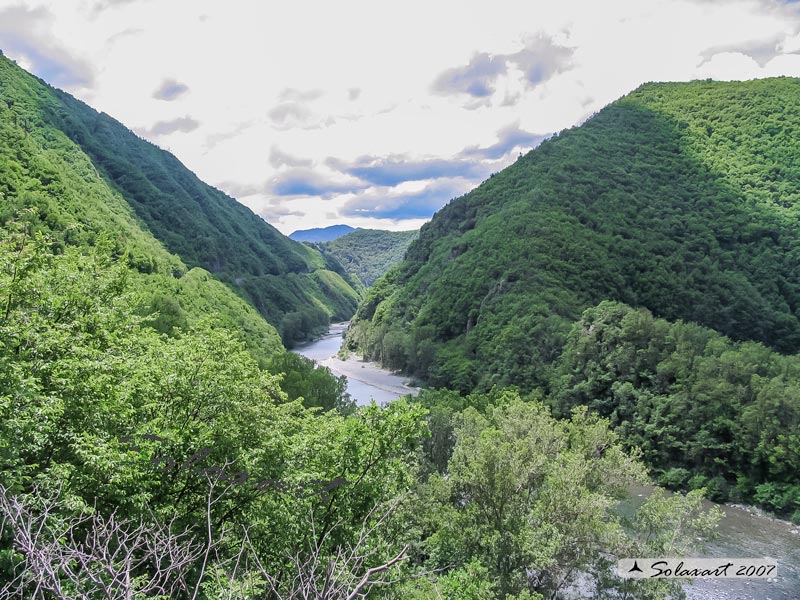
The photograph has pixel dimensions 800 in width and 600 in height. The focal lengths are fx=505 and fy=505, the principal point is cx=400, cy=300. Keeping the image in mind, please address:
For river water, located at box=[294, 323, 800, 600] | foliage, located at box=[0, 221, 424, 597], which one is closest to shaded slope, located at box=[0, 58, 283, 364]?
foliage, located at box=[0, 221, 424, 597]

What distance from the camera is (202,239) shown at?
560 ft

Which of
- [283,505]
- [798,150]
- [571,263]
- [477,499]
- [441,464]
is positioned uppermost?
[798,150]

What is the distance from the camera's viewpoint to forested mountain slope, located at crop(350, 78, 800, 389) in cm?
9556

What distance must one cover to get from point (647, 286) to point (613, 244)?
1255 centimetres

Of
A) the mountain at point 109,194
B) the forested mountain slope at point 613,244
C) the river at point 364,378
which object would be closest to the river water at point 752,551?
the forested mountain slope at point 613,244

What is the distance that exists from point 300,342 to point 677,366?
418ft

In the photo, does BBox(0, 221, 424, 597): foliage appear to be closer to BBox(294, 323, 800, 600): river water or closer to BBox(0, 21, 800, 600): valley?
BBox(0, 21, 800, 600): valley

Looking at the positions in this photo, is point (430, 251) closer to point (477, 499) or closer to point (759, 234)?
point (759, 234)

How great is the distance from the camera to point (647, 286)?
4018 inches

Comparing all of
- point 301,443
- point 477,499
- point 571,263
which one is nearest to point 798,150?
point 571,263

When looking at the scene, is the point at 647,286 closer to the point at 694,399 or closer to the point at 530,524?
the point at 694,399

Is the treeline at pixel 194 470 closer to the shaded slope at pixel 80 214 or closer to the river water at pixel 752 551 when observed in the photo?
the shaded slope at pixel 80 214

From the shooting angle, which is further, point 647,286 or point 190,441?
point 647,286

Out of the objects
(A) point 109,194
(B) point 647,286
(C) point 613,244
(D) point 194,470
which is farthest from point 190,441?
(A) point 109,194
